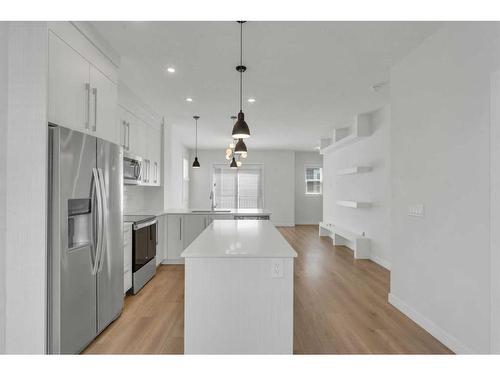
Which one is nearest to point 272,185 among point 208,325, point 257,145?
point 257,145

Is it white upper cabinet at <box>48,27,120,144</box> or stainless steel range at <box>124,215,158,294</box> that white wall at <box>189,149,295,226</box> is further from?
white upper cabinet at <box>48,27,120,144</box>

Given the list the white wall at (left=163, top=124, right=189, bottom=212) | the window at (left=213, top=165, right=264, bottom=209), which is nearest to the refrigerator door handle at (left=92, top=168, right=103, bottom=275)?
the white wall at (left=163, top=124, right=189, bottom=212)

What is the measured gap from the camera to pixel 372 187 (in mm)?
5242

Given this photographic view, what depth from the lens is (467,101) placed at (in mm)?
2219

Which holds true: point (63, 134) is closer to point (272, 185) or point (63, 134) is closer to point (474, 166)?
point (474, 166)

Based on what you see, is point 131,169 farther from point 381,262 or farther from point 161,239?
point 381,262

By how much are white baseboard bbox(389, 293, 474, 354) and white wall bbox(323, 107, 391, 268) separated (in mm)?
1567

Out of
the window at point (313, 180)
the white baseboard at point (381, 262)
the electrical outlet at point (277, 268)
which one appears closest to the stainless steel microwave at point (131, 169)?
the electrical outlet at point (277, 268)

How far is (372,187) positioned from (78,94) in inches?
187

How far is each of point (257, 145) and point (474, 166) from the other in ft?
23.7

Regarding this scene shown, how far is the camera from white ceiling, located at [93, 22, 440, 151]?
254 centimetres

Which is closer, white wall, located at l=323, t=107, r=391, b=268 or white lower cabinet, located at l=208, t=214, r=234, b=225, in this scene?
white wall, located at l=323, t=107, r=391, b=268

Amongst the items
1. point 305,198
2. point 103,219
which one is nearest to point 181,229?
point 103,219

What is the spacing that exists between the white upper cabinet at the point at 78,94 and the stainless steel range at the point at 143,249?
4.27 ft
